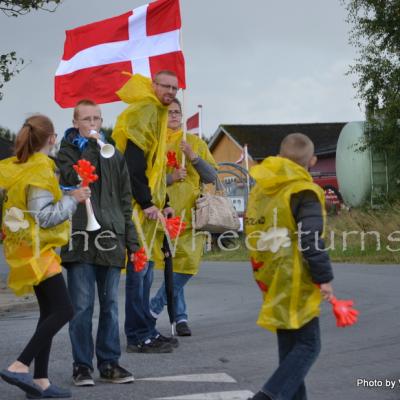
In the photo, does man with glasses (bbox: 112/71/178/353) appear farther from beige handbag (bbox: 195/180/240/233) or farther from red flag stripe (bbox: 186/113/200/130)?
red flag stripe (bbox: 186/113/200/130)

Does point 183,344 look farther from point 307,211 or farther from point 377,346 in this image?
point 307,211

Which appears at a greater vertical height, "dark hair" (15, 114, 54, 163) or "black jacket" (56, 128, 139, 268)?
"dark hair" (15, 114, 54, 163)

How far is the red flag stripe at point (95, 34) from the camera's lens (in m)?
9.06

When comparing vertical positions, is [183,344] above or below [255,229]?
below

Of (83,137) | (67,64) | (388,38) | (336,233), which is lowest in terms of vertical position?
(336,233)

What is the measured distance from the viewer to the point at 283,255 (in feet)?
→ 16.5

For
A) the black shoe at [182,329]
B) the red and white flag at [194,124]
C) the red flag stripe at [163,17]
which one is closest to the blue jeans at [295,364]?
the black shoe at [182,329]

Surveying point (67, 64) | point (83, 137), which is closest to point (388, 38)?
point (67, 64)

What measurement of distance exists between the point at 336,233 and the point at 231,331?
15.3 meters

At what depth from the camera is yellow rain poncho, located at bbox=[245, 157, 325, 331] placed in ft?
16.3

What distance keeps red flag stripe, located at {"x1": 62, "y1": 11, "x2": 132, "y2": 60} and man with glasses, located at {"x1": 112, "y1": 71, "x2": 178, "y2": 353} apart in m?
1.38

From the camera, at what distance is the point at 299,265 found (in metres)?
5.00

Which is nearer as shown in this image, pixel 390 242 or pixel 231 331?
pixel 231 331

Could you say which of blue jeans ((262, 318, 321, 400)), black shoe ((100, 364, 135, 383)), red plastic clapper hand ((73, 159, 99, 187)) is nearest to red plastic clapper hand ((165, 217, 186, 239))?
black shoe ((100, 364, 135, 383))
